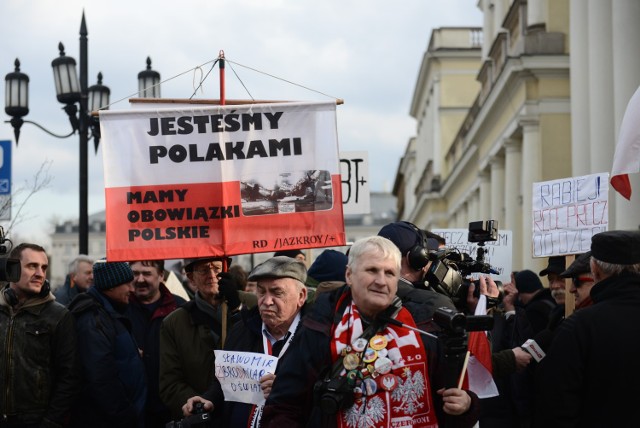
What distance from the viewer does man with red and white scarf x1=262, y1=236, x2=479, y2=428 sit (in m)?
4.86

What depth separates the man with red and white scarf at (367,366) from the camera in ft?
15.9

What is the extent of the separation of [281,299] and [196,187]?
57.3 inches

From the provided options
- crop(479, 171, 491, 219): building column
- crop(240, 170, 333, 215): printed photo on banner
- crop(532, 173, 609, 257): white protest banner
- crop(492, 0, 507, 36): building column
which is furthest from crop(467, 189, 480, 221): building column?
crop(240, 170, 333, 215): printed photo on banner

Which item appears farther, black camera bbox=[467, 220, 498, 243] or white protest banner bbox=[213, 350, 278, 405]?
black camera bbox=[467, 220, 498, 243]

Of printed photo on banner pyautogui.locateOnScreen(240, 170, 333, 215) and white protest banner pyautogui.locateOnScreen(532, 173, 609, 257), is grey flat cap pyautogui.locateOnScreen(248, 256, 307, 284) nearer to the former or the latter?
printed photo on banner pyautogui.locateOnScreen(240, 170, 333, 215)

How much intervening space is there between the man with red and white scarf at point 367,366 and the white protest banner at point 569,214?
3512 millimetres

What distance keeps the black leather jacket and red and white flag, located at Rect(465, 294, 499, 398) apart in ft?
9.16

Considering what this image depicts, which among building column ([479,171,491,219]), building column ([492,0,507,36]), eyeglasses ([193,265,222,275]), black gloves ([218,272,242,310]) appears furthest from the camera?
building column ([479,171,491,219])

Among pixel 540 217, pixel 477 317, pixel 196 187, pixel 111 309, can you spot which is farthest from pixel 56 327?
pixel 540 217

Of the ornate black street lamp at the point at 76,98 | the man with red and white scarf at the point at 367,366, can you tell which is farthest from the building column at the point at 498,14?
the man with red and white scarf at the point at 367,366

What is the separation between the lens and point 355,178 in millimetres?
12344

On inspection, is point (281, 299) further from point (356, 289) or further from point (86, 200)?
point (86, 200)

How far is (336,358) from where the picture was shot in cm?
497

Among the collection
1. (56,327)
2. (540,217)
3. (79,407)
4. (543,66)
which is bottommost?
(79,407)
